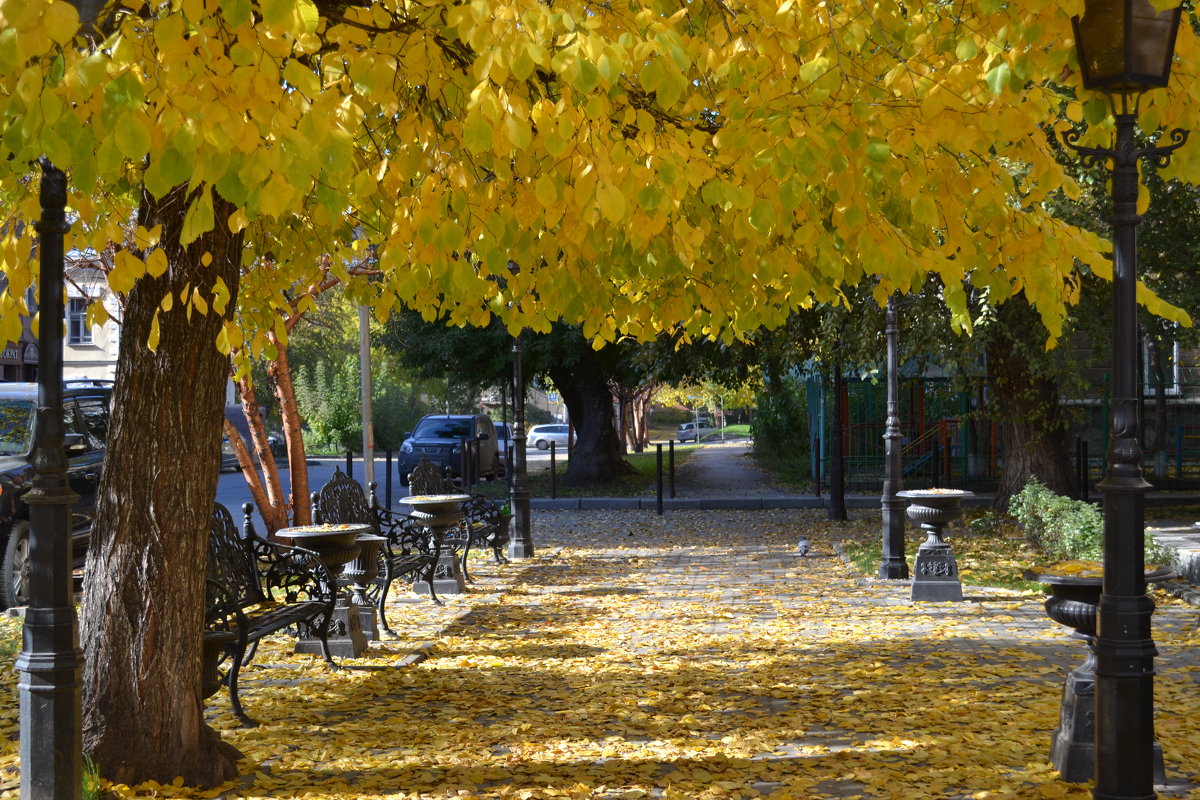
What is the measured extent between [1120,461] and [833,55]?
1977 mm

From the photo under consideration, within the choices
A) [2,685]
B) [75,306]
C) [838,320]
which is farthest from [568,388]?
[75,306]

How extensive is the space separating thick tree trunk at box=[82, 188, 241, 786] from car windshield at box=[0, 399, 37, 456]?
5548mm

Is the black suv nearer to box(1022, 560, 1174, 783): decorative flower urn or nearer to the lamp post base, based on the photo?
the lamp post base

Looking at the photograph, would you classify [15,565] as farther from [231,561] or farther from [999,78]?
[999,78]

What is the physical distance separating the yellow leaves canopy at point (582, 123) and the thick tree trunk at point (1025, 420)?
427 inches

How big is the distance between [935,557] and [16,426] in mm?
8502

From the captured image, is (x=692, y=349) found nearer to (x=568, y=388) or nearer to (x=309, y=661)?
(x=568, y=388)

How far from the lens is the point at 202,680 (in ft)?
19.1

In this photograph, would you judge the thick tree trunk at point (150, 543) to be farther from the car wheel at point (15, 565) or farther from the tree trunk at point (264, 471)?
the tree trunk at point (264, 471)

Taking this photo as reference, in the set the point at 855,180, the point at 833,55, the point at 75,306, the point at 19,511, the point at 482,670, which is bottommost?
the point at 482,670

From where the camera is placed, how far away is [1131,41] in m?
4.51

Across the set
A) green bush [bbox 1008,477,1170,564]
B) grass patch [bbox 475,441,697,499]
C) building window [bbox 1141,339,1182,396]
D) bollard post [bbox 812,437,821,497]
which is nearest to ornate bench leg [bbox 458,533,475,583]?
green bush [bbox 1008,477,1170,564]

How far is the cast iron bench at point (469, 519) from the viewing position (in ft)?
42.5

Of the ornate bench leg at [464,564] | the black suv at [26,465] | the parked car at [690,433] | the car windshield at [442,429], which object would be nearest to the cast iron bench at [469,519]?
the ornate bench leg at [464,564]
